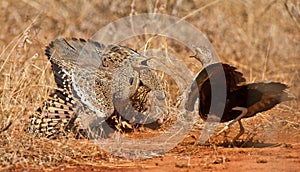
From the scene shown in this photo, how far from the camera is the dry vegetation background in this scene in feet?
15.6

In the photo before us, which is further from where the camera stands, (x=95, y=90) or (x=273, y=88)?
(x=95, y=90)

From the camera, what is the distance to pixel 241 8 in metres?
8.95

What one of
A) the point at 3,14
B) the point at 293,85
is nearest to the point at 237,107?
the point at 293,85

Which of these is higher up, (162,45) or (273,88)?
(162,45)

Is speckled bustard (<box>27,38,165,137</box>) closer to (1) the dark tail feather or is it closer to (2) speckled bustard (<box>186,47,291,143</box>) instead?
(2) speckled bustard (<box>186,47,291,143</box>)

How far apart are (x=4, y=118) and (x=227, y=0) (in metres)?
5.35

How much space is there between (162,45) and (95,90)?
72.0 inches

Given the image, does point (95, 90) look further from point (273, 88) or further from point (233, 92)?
point (273, 88)

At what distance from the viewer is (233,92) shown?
4.59 m

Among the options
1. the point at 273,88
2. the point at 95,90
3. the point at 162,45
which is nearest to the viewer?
the point at 273,88

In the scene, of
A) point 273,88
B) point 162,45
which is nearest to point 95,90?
point 273,88

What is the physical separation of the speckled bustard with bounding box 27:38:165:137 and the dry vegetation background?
0.15 m

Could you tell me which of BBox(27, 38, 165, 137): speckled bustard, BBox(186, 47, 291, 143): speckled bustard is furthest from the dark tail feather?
BBox(27, 38, 165, 137): speckled bustard

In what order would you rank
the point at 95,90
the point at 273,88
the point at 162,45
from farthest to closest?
1. the point at 162,45
2. the point at 95,90
3. the point at 273,88
